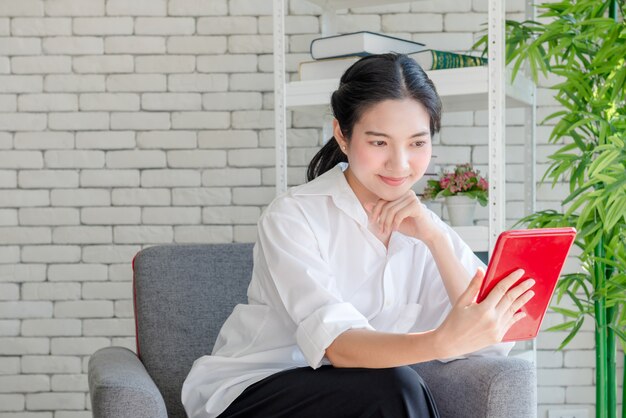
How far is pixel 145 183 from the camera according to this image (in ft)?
10.7

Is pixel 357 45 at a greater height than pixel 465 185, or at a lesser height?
greater

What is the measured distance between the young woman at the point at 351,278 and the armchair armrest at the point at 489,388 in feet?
0.25

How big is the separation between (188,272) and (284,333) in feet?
1.61

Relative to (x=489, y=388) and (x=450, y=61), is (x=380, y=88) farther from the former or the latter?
(x=450, y=61)

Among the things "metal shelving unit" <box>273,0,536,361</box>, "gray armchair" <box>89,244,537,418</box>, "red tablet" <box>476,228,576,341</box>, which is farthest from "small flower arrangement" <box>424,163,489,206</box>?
"red tablet" <box>476,228,576,341</box>

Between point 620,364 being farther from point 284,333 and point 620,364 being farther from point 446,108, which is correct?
point 284,333

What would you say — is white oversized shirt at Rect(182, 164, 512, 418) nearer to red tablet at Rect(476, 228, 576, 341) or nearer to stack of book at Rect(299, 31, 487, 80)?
red tablet at Rect(476, 228, 576, 341)

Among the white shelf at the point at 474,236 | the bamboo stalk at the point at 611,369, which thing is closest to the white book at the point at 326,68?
the white shelf at the point at 474,236

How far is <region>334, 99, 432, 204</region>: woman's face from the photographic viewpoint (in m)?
1.81

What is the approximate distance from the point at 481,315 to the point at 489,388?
245 mm

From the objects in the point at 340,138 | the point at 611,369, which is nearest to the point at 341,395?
the point at 340,138

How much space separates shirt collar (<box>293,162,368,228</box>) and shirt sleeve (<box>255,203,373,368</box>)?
8 cm

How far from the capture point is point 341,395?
157 centimetres

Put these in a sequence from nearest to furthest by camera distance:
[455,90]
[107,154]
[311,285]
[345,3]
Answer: [311,285], [455,90], [345,3], [107,154]
